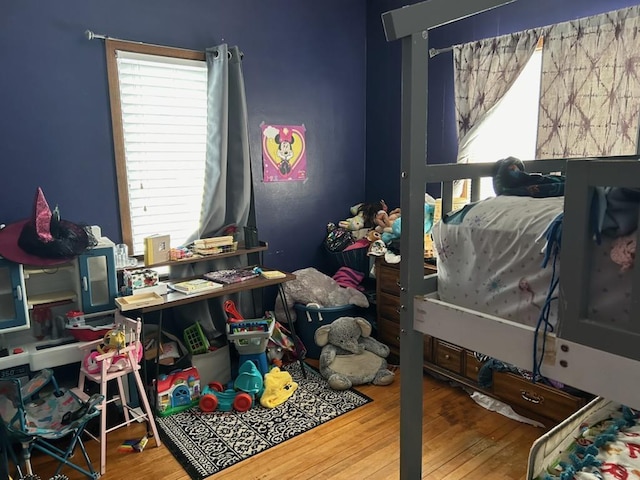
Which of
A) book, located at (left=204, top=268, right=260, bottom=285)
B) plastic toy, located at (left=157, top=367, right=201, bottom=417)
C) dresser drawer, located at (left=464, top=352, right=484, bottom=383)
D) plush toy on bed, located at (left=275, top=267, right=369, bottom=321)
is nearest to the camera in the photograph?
plastic toy, located at (left=157, top=367, right=201, bottom=417)

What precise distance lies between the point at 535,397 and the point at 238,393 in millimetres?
1579

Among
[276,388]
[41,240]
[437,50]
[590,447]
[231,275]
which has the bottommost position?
[276,388]

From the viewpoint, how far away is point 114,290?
2.51 meters

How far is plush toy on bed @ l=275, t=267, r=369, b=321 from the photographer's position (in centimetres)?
330

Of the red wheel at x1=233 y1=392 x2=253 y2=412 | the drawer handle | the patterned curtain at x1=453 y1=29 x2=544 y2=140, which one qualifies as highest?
the patterned curtain at x1=453 y1=29 x2=544 y2=140

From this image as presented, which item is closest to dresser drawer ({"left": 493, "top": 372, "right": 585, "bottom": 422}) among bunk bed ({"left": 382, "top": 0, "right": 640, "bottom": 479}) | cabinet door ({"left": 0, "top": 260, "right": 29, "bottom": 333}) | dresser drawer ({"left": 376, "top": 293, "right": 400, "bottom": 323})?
dresser drawer ({"left": 376, "top": 293, "right": 400, "bottom": 323})

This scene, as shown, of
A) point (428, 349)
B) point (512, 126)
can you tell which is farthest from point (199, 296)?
point (512, 126)

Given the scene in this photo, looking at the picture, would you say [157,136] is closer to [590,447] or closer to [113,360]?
[113,360]

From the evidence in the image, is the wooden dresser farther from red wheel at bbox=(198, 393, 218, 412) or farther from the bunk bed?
red wheel at bbox=(198, 393, 218, 412)

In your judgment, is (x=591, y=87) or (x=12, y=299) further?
(x=591, y=87)

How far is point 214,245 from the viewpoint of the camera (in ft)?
9.96

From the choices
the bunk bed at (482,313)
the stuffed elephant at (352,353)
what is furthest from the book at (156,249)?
the bunk bed at (482,313)

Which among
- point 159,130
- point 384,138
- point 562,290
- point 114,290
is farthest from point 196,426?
point 384,138

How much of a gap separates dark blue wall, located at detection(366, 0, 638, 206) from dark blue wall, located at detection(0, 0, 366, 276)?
0.38 ft
